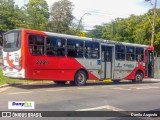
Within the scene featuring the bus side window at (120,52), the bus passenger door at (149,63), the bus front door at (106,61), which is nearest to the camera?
the bus front door at (106,61)

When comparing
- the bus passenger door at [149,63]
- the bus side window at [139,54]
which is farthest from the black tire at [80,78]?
the bus passenger door at [149,63]

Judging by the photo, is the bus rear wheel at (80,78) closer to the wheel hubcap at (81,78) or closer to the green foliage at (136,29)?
the wheel hubcap at (81,78)

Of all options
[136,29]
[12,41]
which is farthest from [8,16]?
[12,41]

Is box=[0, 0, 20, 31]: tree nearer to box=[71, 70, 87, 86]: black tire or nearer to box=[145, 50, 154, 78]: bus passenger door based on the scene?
box=[145, 50, 154, 78]: bus passenger door

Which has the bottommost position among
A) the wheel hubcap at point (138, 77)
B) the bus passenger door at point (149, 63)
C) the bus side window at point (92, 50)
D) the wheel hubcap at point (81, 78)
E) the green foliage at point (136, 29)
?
the wheel hubcap at point (138, 77)

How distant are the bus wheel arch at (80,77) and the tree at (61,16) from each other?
84.4ft

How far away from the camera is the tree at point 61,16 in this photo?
1772 inches

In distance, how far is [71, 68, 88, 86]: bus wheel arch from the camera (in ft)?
61.5

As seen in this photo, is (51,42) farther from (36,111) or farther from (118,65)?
(36,111)

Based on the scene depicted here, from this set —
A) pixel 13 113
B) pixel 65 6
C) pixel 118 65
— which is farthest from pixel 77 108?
pixel 65 6

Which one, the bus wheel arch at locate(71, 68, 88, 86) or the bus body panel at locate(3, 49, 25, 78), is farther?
the bus wheel arch at locate(71, 68, 88, 86)

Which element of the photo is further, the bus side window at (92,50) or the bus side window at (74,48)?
the bus side window at (92,50)

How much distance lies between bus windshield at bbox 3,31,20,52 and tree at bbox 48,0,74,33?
89.7 ft

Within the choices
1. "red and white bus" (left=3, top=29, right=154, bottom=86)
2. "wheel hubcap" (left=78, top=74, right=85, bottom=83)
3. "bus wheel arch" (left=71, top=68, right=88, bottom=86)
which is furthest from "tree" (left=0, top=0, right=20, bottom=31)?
"wheel hubcap" (left=78, top=74, right=85, bottom=83)
